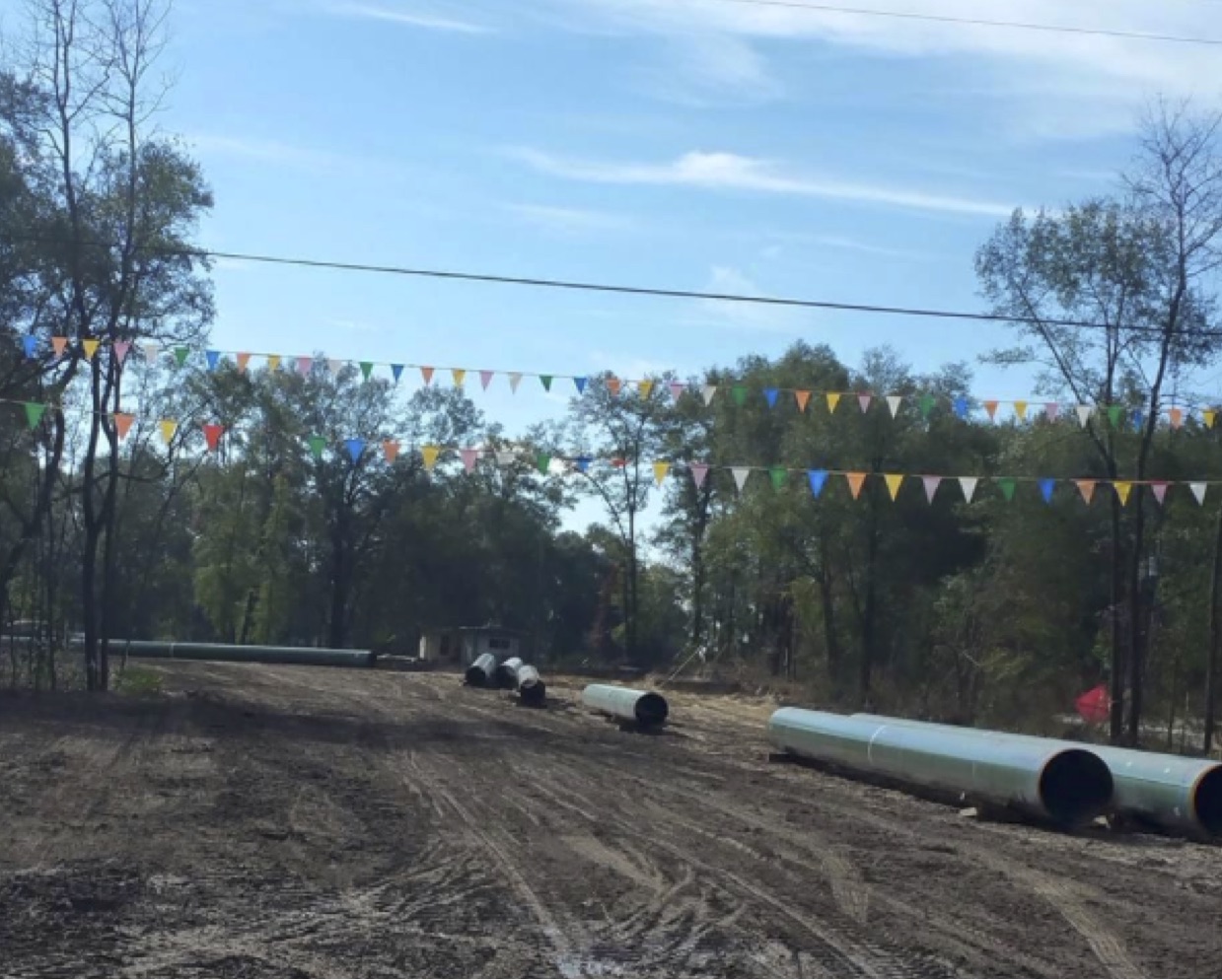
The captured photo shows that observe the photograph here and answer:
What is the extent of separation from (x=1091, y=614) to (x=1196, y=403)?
14.4 meters

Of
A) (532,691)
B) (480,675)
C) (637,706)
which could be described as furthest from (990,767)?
(480,675)

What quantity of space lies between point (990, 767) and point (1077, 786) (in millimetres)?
899

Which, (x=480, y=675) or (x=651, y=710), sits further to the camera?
(x=480, y=675)

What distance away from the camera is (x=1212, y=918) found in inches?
427

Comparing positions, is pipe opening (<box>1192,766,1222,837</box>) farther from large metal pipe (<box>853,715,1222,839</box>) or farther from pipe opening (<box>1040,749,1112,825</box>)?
pipe opening (<box>1040,749,1112,825</box>)

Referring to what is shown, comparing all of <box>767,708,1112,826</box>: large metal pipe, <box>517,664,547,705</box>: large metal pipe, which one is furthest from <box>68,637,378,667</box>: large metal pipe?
<box>767,708,1112,826</box>: large metal pipe

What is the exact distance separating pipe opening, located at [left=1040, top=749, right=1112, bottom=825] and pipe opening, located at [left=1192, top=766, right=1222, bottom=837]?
38.9 inches

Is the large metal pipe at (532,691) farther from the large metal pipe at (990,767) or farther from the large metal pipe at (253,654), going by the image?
the large metal pipe at (253,654)

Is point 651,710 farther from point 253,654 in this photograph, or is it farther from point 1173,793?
point 253,654

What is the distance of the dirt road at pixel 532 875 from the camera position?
873cm

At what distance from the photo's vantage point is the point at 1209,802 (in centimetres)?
1574

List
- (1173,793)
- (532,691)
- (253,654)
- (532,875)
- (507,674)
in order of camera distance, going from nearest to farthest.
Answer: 1. (532,875)
2. (1173,793)
3. (532,691)
4. (507,674)
5. (253,654)

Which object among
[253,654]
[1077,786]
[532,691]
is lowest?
[253,654]

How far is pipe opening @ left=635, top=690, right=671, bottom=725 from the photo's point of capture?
29688mm
